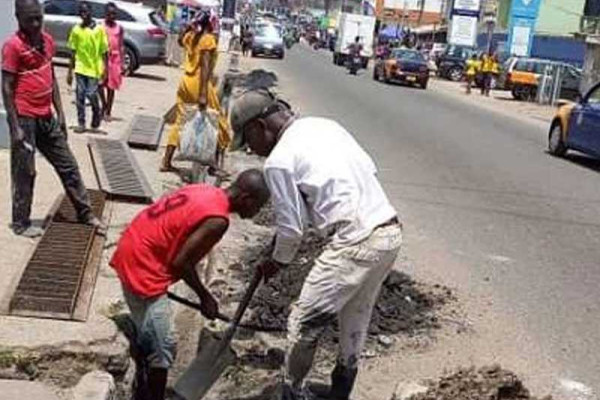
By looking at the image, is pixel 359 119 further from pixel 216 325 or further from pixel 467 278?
pixel 216 325

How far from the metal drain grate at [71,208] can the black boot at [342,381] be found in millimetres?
3715

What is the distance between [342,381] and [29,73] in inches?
145

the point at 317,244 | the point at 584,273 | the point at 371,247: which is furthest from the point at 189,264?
the point at 584,273

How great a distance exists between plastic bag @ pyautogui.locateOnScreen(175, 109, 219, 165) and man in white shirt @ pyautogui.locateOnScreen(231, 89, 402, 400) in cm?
617

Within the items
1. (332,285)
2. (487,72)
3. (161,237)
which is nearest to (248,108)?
(161,237)

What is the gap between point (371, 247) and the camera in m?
4.20

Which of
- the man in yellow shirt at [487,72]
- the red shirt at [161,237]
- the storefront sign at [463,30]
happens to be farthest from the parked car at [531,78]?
the red shirt at [161,237]

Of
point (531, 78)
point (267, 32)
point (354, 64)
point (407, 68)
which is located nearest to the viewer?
point (407, 68)

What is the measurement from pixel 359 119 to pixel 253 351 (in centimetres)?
1553

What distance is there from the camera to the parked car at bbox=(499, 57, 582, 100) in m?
40.9

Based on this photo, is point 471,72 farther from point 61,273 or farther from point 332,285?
point 332,285

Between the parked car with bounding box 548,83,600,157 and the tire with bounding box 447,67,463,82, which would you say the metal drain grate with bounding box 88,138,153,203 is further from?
the tire with bounding box 447,67,463,82

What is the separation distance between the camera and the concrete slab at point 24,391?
14.4 feet

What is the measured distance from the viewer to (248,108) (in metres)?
4.12
